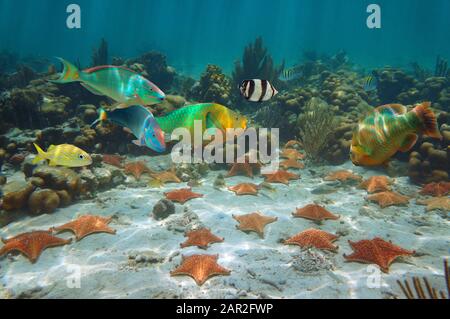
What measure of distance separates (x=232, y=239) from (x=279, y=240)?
78cm

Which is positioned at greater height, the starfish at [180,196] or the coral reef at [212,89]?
the coral reef at [212,89]

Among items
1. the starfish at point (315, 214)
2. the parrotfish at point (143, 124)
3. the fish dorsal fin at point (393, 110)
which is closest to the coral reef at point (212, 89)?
the starfish at point (315, 214)

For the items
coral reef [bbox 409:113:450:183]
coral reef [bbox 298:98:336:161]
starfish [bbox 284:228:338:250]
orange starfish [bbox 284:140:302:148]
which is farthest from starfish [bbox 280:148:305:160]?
starfish [bbox 284:228:338:250]

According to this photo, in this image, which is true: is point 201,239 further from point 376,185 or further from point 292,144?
point 292,144

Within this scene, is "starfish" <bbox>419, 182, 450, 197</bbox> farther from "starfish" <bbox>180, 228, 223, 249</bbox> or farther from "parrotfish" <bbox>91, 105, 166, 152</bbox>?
"parrotfish" <bbox>91, 105, 166, 152</bbox>

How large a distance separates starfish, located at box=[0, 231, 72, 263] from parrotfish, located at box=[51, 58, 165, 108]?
2.53 meters

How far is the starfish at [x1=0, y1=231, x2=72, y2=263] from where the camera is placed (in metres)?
4.05

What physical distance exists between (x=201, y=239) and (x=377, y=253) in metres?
2.52

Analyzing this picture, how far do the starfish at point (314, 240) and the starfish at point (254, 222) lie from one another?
21.3 inches

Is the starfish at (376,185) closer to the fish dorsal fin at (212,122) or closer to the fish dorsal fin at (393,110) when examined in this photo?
the fish dorsal fin at (393,110)

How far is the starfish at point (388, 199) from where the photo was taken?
5723 mm

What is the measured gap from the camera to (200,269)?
361cm

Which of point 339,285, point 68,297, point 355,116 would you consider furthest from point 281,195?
point 355,116
